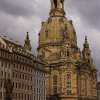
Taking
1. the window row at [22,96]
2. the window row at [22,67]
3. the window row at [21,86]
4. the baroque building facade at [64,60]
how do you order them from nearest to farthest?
the window row at [22,96] → the window row at [21,86] → the window row at [22,67] → the baroque building facade at [64,60]

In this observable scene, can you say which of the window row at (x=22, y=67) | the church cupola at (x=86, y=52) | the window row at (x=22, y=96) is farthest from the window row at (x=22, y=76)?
the church cupola at (x=86, y=52)

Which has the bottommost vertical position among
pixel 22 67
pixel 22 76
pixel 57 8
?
pixel 22 76

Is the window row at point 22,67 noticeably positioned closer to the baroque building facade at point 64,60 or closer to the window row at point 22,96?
the window row at point 22,96

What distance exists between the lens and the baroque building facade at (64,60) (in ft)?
516

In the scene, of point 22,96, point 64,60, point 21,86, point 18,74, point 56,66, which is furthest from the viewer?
point 56,66

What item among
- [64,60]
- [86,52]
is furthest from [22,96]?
[86,52]

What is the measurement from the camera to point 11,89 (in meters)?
99.4

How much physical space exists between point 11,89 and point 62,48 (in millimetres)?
67073

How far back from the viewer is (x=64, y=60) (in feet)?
519

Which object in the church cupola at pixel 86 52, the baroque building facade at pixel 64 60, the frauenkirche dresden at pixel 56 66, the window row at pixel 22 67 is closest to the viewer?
the window row at pixel 22 67

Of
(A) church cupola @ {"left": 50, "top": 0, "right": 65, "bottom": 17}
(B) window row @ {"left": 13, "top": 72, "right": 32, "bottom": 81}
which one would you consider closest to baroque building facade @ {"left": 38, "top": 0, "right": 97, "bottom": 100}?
(A) church cupola @ {"left": 50, "top": 0, "right": 65, "bottom": 17}

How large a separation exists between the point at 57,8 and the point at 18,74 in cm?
7519

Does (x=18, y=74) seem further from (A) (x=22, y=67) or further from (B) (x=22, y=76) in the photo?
(A) (x=22, y=67)

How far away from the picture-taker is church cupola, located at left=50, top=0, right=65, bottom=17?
17654 centimetres
